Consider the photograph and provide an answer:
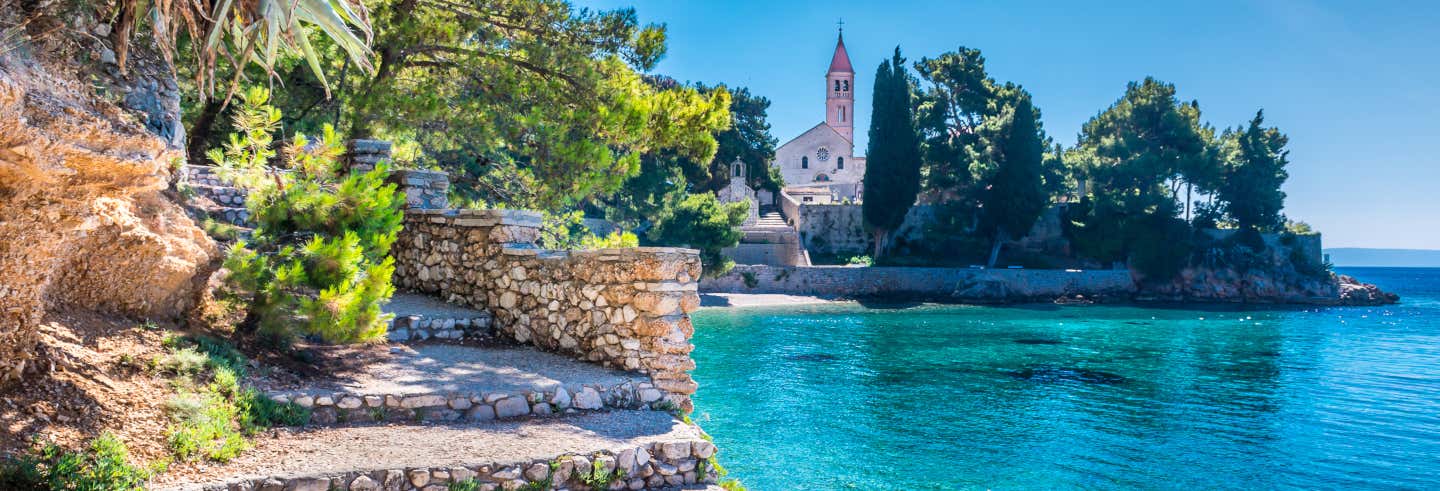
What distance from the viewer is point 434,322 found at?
7852 millimetres

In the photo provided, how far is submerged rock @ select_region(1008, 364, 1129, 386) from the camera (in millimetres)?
17859

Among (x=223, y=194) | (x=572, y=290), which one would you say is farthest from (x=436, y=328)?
(x=223, y=194)

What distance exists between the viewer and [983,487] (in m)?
9.51

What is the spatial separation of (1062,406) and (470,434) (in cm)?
1229

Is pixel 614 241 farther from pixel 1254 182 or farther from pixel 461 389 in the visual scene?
pixel 1254 182

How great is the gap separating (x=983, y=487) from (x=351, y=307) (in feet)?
23.0

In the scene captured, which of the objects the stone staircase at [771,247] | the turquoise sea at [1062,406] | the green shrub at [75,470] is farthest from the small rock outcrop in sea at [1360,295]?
the green shrub at [75,470]

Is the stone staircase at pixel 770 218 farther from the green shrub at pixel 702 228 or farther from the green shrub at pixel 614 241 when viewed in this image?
the green shrub at pixel 614 241

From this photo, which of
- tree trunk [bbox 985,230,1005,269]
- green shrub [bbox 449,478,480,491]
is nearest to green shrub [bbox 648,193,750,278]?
tree trunk [bbox 985,230,1005,269]

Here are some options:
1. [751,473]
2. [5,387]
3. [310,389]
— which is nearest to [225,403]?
[310,389]

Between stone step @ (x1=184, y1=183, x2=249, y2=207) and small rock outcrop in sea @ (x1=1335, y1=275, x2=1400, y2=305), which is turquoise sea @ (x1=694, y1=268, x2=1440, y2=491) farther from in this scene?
small rock outcrop in sea @ (x1=1335, y1=275, x2=1400, y2=305)

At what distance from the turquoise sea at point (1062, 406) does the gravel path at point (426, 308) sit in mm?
3525

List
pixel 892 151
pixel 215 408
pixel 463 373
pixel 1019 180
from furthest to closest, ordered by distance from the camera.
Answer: pixel 1019 180 → pixel 892 151 → pixel 463 373 → pixel 215 408

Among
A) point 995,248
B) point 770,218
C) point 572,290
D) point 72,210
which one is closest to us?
point 72,210
